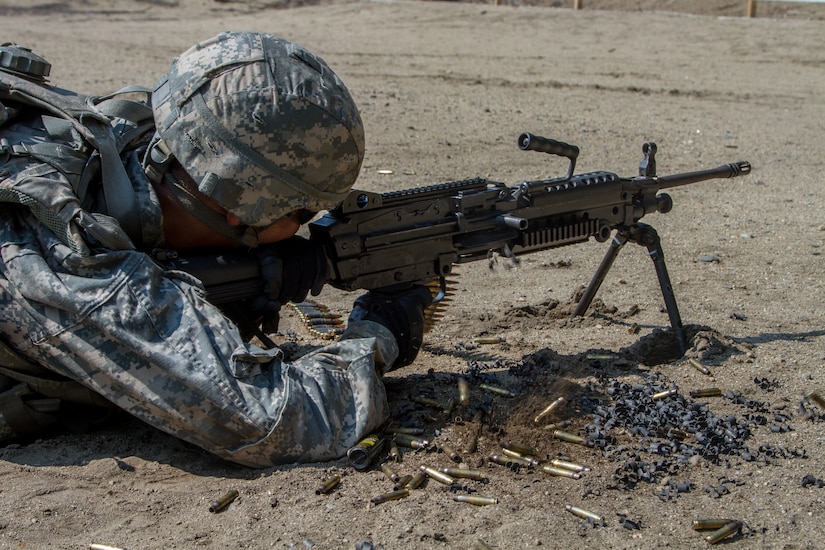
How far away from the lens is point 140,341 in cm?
352

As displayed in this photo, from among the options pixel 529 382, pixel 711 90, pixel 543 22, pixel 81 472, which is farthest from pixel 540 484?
pixel 543 22

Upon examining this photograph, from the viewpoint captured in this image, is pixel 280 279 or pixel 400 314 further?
pixel 400 314

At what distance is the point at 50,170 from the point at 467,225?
2146 millimetres

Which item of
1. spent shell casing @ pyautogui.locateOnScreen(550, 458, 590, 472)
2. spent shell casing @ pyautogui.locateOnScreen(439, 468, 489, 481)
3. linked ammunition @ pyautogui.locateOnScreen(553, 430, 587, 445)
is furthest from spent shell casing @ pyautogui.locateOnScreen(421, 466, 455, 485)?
linked ammunition @ pyautogui.locateOnScreen(553, 430, 587, 445)

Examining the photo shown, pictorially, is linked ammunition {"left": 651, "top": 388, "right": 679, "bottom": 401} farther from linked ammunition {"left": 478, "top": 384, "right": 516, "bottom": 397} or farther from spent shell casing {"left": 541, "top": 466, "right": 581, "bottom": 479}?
spent shell casing {"left": 541, "top": 466, "right": 581, "bottom": 479}

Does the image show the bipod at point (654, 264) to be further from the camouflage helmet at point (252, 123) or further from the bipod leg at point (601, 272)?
the camouflage helmet at point (252, 123)

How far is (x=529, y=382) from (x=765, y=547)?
1.55 meters

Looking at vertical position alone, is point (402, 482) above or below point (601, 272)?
below

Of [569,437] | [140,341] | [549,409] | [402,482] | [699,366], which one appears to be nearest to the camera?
[140,341]

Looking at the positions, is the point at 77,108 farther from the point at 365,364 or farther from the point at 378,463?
the point at 378,463

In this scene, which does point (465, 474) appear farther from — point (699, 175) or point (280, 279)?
point (699, 175)

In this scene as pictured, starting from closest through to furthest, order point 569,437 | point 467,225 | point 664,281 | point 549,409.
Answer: point 569,437 < point 549,409 < point 467,225 < point 664,281

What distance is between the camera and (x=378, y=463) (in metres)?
3.98

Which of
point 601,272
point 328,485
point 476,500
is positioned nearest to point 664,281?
point 601,272
